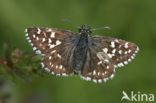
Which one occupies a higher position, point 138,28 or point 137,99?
point 138,28

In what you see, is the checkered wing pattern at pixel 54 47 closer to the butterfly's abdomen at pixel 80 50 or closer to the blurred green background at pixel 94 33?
the butterfly's abdomen at pixel 80 50

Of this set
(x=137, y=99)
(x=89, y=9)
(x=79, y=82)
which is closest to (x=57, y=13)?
(x=89, y=9)

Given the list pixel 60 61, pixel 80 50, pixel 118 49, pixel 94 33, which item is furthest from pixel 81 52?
pixel 94 33

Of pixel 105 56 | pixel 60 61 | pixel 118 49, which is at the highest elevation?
pixel 118 49

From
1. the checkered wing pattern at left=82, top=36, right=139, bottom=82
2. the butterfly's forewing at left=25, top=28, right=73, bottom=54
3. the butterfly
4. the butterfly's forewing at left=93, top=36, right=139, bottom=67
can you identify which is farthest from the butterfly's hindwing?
the butterfly's forewing at left=93, top=36, right=139, bottom=67

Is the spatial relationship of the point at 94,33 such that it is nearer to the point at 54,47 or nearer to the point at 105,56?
the point at 105,56

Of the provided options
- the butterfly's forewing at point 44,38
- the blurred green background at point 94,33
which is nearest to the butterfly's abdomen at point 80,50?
the butterfly's forewing at point 44,38

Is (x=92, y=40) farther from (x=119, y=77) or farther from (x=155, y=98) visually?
(x=155, y=98)
